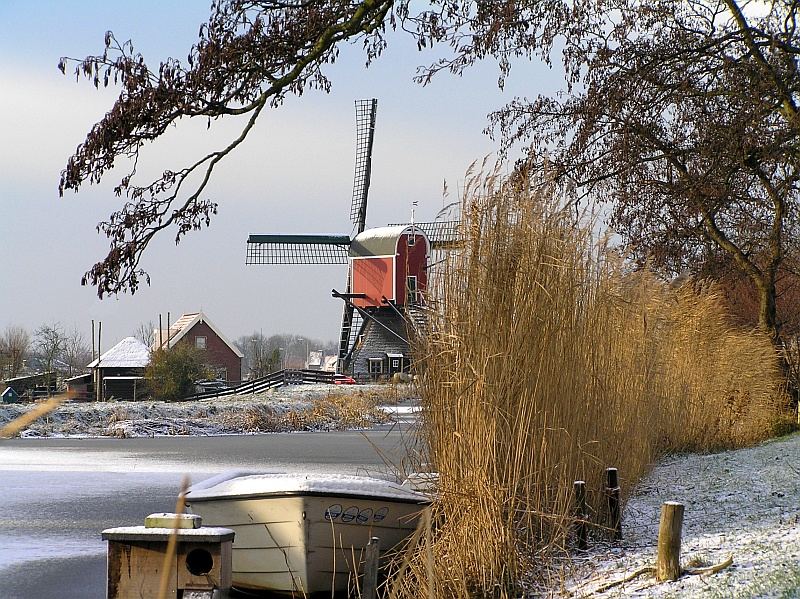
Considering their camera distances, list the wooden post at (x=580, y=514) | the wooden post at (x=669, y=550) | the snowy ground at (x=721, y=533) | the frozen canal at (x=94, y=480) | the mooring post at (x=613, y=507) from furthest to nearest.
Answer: the frozen canal at (x=94, y=480) < the mooring post at (x=613, y=507) < the wooden post at (x=580, y=514) < the wooden post at (x=669, y=550) < the snowy ground at (x=721, y=533)

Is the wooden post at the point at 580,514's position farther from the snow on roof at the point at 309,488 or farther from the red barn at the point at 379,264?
the red barn at the point at 379,264

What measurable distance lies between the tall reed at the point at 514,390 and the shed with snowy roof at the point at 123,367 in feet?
130

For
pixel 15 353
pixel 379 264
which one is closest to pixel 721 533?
pixel 15 353

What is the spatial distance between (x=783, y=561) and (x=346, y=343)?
45860 mm

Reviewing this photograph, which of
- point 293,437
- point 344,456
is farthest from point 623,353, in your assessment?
point 293,437

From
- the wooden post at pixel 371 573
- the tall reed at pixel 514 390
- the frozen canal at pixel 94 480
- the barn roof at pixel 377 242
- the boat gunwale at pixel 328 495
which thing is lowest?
the frozen canal at pixel 94 480

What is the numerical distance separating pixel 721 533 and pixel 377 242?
4283 cm

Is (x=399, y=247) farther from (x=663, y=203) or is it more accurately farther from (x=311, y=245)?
(x=663, y=203)

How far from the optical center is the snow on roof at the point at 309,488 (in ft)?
23.5

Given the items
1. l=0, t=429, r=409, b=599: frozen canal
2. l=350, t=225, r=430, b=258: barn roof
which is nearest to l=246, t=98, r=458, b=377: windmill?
l=350, t=225, r=430, b=258: barn roof

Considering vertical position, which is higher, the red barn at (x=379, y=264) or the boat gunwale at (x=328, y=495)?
the red barn at (x=379, y=264)

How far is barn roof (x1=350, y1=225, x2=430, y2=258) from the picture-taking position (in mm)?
48312

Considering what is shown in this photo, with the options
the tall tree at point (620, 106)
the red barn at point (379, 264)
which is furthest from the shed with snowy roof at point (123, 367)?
the tall tree at point (620, 106)

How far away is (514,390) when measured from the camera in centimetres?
668
